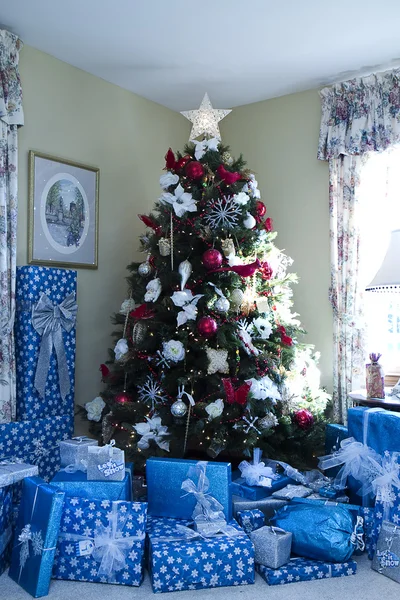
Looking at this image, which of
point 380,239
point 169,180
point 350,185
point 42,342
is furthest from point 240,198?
point 42,342

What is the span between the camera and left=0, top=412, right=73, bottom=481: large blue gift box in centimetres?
299

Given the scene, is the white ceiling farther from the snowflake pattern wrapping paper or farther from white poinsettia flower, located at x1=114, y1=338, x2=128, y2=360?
the snowflake pattern wrapping paper

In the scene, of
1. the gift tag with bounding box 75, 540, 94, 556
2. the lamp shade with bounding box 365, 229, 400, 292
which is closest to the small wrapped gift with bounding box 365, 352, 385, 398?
the lamp shade with bounding box 365, 229, 400, 292

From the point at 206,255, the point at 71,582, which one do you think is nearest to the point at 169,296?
the point at 206,255

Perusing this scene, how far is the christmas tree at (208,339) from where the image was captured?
3.12 metres

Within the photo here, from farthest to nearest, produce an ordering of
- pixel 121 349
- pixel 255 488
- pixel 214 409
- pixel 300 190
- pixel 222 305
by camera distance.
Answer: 1. pixel 300 190
2. pixel 121 349
3. pixel 222 305
4. pixel 214 409
5. pixel 255 488

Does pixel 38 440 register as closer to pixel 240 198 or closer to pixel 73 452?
pixel 73 452

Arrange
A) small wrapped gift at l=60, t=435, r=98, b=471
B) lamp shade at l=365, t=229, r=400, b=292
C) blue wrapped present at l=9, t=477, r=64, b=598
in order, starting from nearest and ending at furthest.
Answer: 1. blue wrapped present at l=9, t=477, r=64, b=598
2. small wrapped gift at l=60, t=435, r=98, b=471
3. lamp shade at l=365, t=229, r=400, b=292

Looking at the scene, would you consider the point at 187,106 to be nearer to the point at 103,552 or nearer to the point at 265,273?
the point at 265,273

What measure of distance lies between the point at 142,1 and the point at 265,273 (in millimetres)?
1619

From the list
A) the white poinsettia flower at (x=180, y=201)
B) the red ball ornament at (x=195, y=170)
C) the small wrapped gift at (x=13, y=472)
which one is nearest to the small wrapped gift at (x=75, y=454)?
the small wrapped gift at (x=13, y=472)

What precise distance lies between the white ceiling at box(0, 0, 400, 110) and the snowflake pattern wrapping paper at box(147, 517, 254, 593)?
2.58 m

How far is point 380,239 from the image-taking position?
3.85m

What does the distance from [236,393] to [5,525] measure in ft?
4.22
